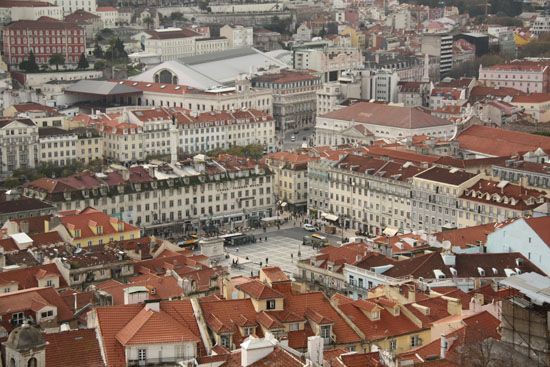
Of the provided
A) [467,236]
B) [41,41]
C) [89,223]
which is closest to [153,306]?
[467,236]

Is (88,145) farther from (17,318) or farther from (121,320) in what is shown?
(121,320)

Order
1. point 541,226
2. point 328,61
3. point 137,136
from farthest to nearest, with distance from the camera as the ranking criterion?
point 328,61 → point 137,136 → point 541,226

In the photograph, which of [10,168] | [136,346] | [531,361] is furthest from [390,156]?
[531,361]

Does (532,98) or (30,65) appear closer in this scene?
(532,98)

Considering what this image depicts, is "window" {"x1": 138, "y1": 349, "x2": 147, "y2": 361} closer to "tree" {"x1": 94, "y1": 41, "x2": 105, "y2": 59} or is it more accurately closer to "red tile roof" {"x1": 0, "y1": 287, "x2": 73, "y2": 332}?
"red tile roof" {"x1": 0, "y1": 287, "x2": 73, "y2": 332}

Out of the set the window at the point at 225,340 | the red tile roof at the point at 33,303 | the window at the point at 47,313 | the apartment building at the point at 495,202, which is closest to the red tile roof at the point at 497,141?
the apartment building at the point at 495,202

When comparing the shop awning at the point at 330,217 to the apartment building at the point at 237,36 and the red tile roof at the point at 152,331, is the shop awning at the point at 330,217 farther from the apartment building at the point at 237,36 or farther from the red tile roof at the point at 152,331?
the apartment building at the point at 237,36
